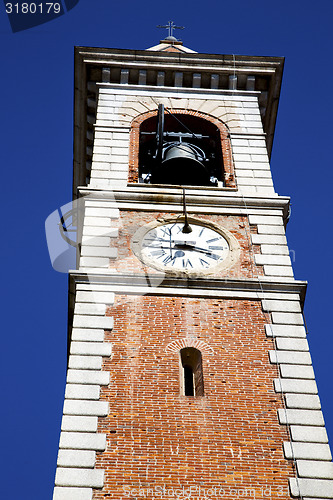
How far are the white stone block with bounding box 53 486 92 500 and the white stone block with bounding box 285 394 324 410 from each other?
3.59 metres

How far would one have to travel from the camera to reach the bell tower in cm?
1371

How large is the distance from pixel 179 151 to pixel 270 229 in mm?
3747

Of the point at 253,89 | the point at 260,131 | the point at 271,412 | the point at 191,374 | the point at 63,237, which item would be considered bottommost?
the point at 271,412

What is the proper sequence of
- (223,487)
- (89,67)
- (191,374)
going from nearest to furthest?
(223,487) → (191,374) → (89,67)

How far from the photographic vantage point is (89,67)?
2556cm

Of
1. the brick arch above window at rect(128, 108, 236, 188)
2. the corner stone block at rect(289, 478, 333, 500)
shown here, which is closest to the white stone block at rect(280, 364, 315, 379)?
the corner stone block at rect(289, 478, 333, 500)

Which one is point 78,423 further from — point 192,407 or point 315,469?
point 315,469

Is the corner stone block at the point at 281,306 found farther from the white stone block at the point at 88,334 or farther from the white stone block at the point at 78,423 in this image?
the white stone block at the point at 78,423

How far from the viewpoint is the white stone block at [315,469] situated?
13.7 metres

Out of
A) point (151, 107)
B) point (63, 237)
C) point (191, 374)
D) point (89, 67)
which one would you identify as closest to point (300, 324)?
point (191, 374)

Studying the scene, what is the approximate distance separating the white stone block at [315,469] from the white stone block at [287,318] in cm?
326

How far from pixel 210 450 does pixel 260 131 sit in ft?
37.0

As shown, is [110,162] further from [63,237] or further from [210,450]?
[210,450]

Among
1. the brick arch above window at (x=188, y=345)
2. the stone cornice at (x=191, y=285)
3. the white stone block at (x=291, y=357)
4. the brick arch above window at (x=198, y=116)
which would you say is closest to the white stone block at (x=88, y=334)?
the brick arch above window at (x=188, y=345)
